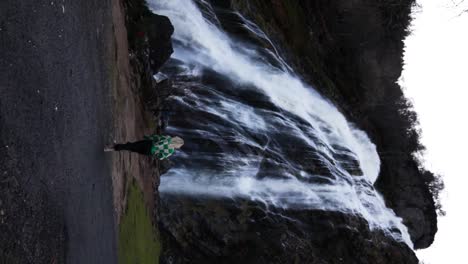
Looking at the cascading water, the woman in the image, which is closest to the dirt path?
the woman

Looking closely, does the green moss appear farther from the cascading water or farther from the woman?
the cascading water

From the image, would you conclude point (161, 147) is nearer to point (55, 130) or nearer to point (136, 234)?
point (55, 130)

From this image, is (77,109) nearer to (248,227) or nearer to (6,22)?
(6,22)

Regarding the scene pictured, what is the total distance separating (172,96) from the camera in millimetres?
15781

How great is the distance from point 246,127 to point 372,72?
48.2 ft

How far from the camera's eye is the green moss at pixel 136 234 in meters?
10.8

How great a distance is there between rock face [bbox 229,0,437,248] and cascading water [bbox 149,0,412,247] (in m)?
2.83

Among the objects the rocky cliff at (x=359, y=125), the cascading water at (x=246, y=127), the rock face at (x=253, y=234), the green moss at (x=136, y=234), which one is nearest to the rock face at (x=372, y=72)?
the rocky cliff at (x=359, y=125)

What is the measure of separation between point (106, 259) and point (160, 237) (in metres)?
6.45

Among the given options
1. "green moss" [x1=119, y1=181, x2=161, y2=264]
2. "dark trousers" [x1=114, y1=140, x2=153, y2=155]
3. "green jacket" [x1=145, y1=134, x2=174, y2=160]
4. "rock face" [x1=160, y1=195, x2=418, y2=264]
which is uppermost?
"green jacket" [x1=145, y1=134, x2=174, y2=160]

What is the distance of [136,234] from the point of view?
1202 centimetres

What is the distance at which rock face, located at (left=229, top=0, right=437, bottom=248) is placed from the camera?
78.8 feet

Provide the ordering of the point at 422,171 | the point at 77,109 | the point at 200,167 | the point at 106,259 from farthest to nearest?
the point at 422,171
the point at 200,167
the point at 106,259
the point at 77,109

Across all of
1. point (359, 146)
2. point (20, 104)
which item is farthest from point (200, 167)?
point (359, 146)
